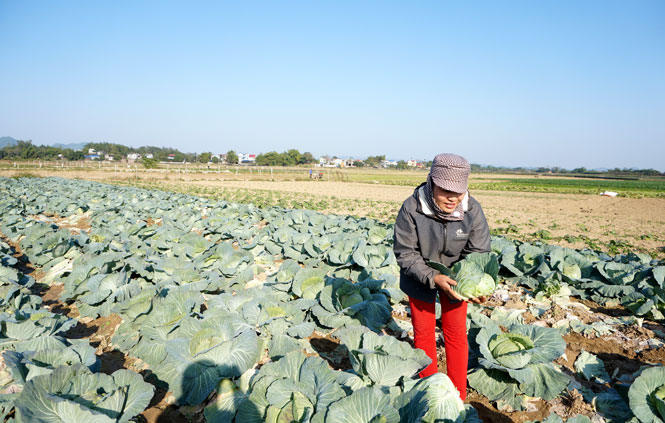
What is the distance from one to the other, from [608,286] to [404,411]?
4749mm

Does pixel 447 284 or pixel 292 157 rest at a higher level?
pixel 292 157

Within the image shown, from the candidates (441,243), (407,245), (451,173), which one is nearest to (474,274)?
(441,243)

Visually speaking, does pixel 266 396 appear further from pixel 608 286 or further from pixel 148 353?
pixel 608 286

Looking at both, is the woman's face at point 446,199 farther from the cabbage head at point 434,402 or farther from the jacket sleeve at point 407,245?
the cabbage head at point 434,402

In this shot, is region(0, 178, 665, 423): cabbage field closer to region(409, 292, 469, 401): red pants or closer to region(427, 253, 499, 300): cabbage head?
region(427, 253, 499, 300): cabbage head

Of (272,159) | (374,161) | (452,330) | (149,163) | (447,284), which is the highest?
(374,161)

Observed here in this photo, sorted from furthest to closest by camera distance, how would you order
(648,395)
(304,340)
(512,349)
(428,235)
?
1. (304,340)
2. (512,349)
3. (428,235)
4. (648,395)

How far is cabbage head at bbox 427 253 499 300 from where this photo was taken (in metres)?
2.55

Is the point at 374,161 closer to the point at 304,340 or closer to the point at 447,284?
the point at 304,340

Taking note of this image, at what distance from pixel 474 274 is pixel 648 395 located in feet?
4.29

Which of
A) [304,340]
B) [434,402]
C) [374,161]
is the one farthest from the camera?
[374,161]

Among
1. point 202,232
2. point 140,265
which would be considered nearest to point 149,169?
point 202,232

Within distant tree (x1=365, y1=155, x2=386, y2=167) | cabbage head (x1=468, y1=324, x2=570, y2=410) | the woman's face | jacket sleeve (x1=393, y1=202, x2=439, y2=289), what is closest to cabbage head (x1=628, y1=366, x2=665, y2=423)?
cabbage head (x1=468, y1=324, x2=570, y2=410)

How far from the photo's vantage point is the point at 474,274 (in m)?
2.57
